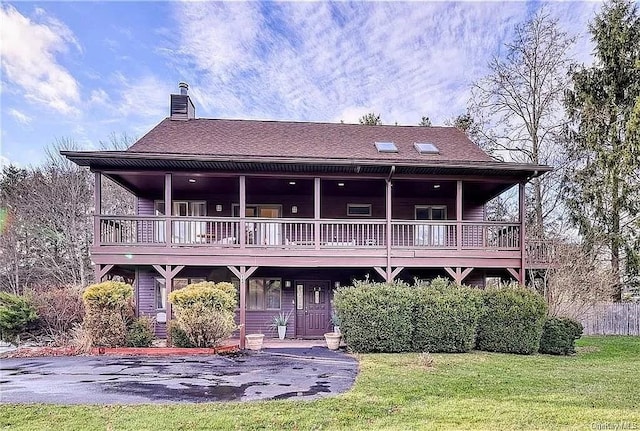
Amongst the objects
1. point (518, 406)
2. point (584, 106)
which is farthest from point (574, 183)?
point (518, 406)

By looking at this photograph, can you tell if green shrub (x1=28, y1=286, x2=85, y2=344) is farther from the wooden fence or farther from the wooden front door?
the wooden fence

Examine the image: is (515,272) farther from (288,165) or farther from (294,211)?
(288,165)

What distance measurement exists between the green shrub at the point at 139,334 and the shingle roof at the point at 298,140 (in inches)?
184

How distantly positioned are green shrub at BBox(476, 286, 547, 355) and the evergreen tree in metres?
10.6

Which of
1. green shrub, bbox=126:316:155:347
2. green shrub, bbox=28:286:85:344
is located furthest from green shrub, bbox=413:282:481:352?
green shrub, bbox=28:286:85:344

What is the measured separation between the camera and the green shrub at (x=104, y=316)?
407 inches

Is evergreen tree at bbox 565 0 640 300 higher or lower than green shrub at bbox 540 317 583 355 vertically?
higher

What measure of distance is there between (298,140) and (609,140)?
47.6ft

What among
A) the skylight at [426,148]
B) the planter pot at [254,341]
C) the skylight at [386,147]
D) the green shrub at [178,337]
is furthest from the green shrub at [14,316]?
the skylight at [426,148]

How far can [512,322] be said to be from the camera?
10578mm

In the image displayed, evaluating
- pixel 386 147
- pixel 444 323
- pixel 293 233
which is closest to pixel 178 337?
pixel 293 233

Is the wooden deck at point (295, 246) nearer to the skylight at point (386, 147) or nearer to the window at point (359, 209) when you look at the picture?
the window at point (359, 209)

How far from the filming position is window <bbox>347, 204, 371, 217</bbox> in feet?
49.0

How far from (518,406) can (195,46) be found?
16858 mm
